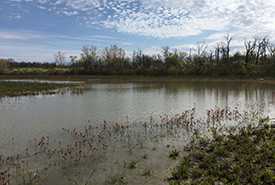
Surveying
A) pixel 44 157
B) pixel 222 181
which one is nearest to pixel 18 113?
pixel 44 157

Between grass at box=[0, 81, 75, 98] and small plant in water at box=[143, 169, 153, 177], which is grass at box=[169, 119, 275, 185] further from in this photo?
grass at box=[0, 81, 75, 98]

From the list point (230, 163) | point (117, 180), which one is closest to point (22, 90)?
point (117, 180)

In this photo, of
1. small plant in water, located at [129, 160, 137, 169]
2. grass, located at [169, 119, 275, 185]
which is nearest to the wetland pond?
small plant in water, located at [129, 160, 137, 169]

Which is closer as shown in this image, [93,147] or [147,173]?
[147,173]

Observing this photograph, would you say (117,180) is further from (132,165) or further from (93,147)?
(93,147)

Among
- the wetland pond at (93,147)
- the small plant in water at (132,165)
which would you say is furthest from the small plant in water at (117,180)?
the small plant in water at (132,165)

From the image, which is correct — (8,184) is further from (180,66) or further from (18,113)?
(180,66)

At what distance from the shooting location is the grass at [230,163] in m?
5.86

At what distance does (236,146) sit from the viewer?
806 centimetres

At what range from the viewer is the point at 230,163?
671 centimetres

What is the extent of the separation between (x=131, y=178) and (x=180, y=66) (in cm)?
8075

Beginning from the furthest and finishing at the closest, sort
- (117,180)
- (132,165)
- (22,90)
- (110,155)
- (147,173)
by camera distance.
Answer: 1. (22,90)
2. (110,155)
3. (132,165)
4. (147,173)
5. (117,180)

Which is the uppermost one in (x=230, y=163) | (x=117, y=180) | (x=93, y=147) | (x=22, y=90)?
(x=22, y=90)

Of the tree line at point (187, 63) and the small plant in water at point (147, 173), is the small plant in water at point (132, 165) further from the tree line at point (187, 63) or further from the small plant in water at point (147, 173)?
the tree line at point (187, 63)
